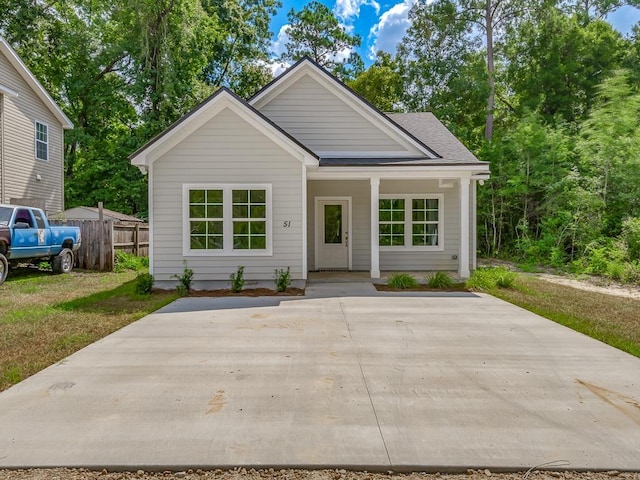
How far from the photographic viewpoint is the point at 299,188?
380 inches

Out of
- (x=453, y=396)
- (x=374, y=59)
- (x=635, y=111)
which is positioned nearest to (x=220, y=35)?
(x=374, y=59)

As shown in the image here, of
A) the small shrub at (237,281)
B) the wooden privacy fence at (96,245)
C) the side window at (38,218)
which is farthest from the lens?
the wooden privacy fence at (96,245)

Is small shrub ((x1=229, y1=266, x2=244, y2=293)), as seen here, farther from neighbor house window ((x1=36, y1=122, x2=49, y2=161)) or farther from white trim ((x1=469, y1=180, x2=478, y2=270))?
neighbor house window ((x1=36, y1=122, x2=49, y2=161))

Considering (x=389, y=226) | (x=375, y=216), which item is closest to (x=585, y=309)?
(x=375, y=216)

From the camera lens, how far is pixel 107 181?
22328 millimetres

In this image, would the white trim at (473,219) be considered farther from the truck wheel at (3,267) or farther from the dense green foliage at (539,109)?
the truck wheel at (3,267)

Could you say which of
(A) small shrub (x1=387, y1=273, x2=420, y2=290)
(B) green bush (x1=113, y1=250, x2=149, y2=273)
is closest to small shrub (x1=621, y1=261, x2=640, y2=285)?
(A) small shrub (x1=387, y1=273, x2=420, y2=290)

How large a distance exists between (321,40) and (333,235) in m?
22.4

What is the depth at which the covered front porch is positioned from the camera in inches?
488

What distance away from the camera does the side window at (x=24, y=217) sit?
1021 centimetres

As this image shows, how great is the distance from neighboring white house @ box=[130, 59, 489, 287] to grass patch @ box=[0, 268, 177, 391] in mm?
1646

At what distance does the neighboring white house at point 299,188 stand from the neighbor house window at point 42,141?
913 cm

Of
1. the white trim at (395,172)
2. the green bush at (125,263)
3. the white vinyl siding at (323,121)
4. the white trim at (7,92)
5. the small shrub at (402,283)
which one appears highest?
the white trim at (7,92)

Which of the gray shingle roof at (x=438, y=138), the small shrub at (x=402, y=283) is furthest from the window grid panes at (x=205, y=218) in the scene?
the gray shingle roof at (x=438, y=138)
